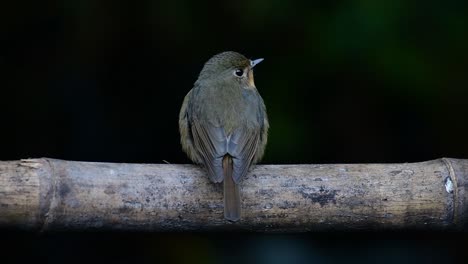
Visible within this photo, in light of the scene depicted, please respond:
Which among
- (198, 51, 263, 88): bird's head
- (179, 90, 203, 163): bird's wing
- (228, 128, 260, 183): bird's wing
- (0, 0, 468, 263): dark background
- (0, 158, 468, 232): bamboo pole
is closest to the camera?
→ (0, 158, 468, 232): bamboo pole

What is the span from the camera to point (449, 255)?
630cm

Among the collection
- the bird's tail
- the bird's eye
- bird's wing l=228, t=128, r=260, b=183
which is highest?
the bird's eye

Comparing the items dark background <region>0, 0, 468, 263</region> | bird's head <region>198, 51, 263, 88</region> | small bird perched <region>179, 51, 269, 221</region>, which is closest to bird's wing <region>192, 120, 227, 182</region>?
small bird perched <region>179, 51, 269, 221</region>

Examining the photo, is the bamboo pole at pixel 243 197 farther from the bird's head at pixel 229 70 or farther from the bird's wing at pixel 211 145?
the bird's head at pixel 229 70

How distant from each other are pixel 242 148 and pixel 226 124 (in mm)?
248

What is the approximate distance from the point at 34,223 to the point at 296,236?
246cm

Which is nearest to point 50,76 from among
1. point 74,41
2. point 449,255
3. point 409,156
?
point 74,41

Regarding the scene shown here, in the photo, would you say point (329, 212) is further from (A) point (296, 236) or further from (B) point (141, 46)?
(B) point (141, 46)

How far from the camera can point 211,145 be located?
466 cm

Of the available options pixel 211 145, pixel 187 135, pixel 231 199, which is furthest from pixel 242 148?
pixel 231 199

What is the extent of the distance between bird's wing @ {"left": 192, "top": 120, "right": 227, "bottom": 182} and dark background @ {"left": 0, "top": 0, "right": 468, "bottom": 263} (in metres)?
1.33

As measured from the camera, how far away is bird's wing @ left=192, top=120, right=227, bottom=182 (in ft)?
14.5

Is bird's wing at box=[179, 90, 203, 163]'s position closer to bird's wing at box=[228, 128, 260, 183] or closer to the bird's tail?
bird's wing at box=[228, 128, 260, 183]

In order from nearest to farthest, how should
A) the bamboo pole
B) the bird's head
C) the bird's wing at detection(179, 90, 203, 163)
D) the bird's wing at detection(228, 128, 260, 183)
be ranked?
1. the bamboo pole
2. the bird's wing at detection(228, 128, 260, 183)
3. the bird's wing at detection(179, 90, 203, 163)
4. the bird's head
